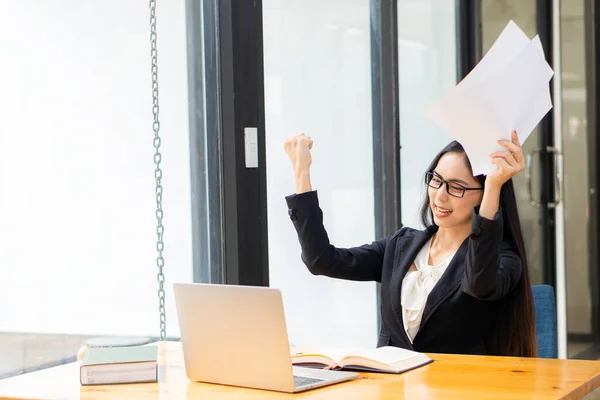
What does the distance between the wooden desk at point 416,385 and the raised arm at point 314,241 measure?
576 millimetres

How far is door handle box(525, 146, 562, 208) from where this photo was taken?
5.03 meters

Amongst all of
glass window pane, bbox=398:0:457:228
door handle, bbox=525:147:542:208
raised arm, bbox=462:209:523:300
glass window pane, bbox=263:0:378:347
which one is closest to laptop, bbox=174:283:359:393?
raised arm, bbox=462:209:523:300

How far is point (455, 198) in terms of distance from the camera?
235 cm

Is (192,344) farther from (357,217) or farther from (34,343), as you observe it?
(357,217)

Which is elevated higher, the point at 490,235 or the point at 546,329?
the point at 490,235

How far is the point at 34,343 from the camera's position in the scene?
220cm

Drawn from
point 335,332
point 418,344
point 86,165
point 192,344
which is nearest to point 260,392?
point 192,344

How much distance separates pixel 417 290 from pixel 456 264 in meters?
0.13

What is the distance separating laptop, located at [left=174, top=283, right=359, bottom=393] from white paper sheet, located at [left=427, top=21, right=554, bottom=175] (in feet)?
2.08

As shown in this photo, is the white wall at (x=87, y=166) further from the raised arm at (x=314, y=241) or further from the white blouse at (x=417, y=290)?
the white blouse at (x=417, y=290)

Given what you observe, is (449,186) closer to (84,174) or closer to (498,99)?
(498,99)

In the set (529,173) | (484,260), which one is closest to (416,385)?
(484,260)

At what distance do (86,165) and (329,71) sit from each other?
4.08 feet

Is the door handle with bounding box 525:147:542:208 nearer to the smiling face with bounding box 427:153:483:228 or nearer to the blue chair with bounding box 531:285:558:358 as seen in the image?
the blue chair with bounding box 531:285:558:358
